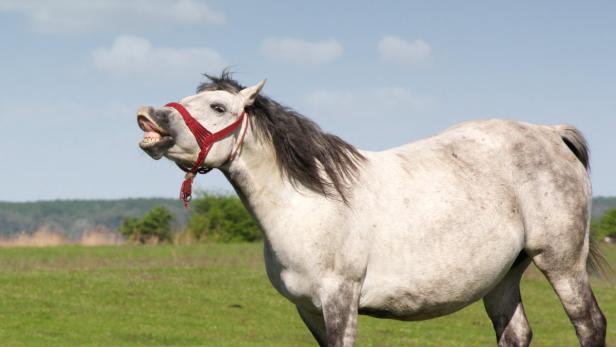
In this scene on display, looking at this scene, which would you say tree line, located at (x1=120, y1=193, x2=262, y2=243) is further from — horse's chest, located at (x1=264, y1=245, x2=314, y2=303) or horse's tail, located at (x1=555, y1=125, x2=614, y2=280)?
horse's chest, located at (x1=264, y1=245, x2=314, y2=303)

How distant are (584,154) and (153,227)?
149 feet

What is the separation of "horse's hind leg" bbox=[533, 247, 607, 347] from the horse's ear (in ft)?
9.44

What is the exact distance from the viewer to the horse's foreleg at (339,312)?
6.13m

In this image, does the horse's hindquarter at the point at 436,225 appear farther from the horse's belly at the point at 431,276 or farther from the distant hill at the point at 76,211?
the distant hill at the point at 76,211

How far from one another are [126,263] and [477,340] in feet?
58.7

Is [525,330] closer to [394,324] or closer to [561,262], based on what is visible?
[561,262]

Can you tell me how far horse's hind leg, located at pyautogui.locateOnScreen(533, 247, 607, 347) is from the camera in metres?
7.43

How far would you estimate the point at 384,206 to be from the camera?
6.56m

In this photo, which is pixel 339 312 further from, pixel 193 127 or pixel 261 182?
pixel 193 127

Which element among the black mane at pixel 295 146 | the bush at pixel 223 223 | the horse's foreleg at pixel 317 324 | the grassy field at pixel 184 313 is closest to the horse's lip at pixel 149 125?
the black mane at pixel 295 146

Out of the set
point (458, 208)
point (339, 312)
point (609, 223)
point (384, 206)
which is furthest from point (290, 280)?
point (609, 223)

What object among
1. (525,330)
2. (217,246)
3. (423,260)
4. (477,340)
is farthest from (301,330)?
(217,246)

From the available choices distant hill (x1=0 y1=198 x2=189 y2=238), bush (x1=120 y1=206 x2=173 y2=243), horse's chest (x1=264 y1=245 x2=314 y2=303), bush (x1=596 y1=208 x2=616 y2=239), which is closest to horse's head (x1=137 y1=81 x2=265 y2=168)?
horse's chest (x1=264 y1=245 x2=314 y2=303)

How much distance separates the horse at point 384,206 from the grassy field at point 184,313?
5090mm
